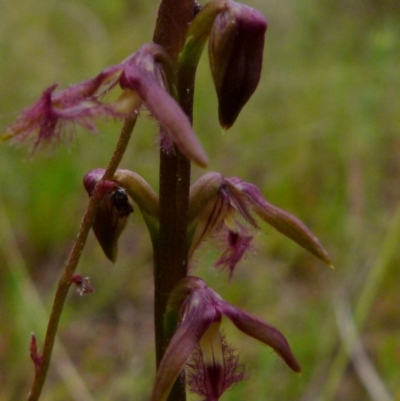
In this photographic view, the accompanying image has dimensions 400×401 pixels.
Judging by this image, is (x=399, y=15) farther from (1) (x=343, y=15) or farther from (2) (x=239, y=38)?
(2) (x=239, y=38)

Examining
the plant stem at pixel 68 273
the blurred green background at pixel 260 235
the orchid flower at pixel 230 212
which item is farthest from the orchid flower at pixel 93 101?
the blurred green background at pixel 260 235

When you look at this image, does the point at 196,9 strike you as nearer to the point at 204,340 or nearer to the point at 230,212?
the point at 230,212

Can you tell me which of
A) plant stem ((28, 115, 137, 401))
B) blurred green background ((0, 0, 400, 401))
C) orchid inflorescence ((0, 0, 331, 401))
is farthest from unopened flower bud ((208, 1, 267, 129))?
blurred green background ((0, 0, 400, 401))

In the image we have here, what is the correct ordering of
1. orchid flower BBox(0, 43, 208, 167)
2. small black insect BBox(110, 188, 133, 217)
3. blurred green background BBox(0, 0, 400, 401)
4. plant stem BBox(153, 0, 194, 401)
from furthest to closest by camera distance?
blurred green background BBox(0, 0, 400, 401) → small black insect BBox(110, 188, 133, 217) → plant stem BBox(153, 0, 194, 401) → orchid flower BBox(0, 43, 208, 167)

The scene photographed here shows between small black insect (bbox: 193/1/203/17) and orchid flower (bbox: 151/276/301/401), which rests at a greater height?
small black insect (bbox: 193/1/203/17)

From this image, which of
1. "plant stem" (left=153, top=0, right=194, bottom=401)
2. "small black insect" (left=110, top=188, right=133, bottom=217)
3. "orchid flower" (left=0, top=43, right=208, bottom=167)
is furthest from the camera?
"small black insect" (left=110, top=188, right=133, bottom=217)

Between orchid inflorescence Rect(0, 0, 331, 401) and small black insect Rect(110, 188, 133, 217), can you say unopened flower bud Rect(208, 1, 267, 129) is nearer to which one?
orchid inflorescence Rect(0, 0, 331, 401)

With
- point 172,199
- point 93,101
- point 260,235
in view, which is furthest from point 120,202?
point 260,235
